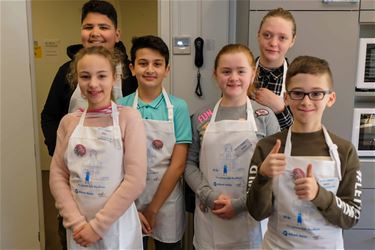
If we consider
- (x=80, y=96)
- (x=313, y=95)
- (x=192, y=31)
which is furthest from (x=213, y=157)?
(x=192, y=31)

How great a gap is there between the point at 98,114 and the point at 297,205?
743mm

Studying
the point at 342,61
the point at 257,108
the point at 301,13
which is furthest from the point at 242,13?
the point at 257,108

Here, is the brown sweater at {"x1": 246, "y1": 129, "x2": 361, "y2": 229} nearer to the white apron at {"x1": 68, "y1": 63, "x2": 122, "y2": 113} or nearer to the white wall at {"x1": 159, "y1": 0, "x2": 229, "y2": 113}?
the white apron at {"x1": 68, "y1": 63, "x2": 122, "y2": 113}

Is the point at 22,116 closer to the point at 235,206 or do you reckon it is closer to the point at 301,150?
the point at 235,206

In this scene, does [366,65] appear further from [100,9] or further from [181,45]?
[100,9]

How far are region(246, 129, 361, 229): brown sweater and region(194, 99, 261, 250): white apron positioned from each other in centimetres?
18

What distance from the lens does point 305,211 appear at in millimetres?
1093

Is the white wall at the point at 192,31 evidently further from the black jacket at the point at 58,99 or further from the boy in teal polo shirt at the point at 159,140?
the boy in teal polo shirt at the point at 159,140

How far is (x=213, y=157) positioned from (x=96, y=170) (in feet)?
1.39

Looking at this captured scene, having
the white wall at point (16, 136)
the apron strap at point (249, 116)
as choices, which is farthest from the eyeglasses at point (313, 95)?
the white wall at point (16, 136)

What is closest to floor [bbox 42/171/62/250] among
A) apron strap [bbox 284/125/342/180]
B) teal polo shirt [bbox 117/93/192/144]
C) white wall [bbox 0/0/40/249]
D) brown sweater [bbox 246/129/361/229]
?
white wall [bbox 0/0/40/249]

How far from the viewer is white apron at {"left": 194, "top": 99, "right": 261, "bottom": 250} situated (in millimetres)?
1338

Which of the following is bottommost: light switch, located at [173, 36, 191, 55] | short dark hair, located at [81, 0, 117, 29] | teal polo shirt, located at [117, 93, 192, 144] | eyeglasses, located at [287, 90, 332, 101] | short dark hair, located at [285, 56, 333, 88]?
teal polo shirt, located at [117, 93, 192, 144]

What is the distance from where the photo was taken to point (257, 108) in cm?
138
